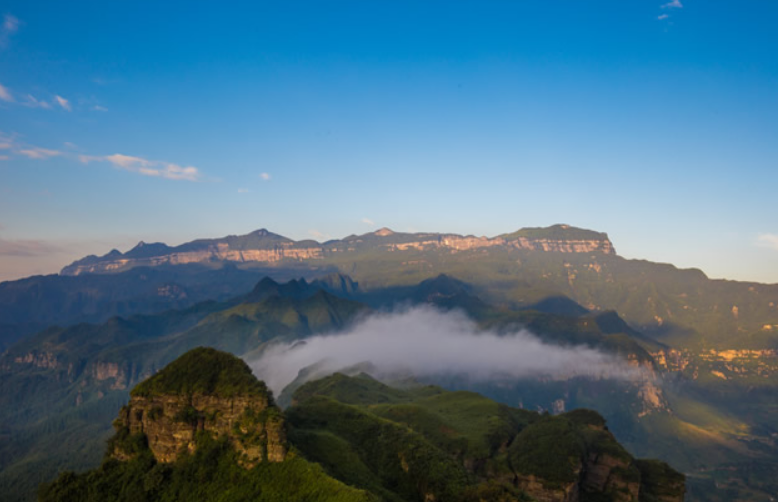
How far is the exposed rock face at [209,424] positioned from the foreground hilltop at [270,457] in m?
0.17

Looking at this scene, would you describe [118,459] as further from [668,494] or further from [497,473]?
[668,494]

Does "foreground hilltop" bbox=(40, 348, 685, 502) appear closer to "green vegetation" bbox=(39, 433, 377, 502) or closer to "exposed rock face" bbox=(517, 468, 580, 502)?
"green vegetation" bbox=(39, 433, 377, 502)

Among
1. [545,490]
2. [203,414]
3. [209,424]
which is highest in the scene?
[203,414]

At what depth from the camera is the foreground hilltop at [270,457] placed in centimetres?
7494

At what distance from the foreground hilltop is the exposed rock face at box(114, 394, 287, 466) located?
0.55 feet

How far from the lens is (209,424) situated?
79250mm

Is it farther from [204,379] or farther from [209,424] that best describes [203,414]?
[204,379]

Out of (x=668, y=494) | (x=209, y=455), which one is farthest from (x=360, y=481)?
(x=668, y=494)

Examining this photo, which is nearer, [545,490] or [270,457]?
[270,457]

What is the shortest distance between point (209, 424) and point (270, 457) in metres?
12.2

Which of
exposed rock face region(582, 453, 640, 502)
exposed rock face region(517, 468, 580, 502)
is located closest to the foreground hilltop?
exposed rock face region(517, 468, 580, 502)

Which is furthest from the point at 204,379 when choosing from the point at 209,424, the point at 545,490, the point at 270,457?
the point at 545,490

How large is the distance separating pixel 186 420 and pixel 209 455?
713 centimetres

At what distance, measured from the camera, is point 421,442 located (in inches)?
4417
